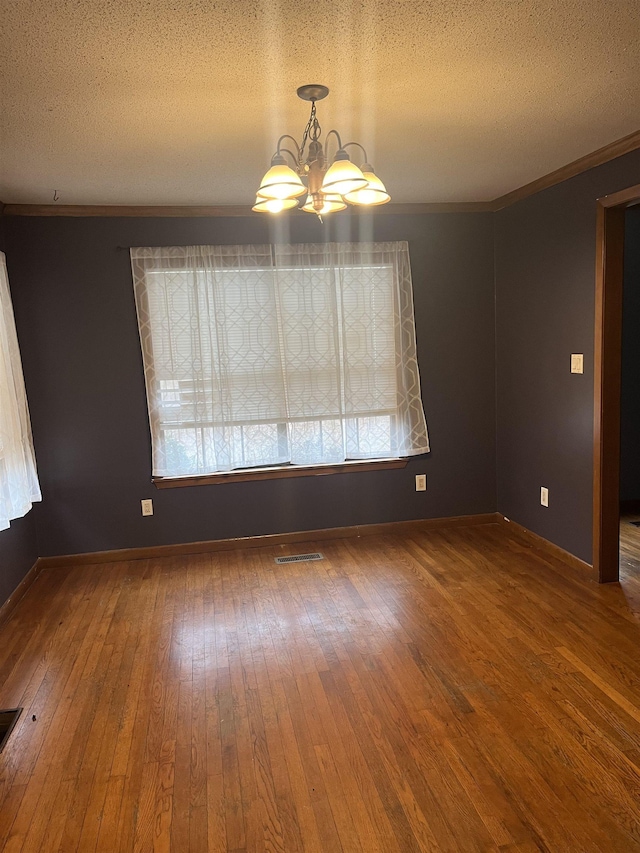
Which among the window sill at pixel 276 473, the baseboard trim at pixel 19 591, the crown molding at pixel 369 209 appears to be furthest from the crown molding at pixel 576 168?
the baseboard trim at pixel 19 591

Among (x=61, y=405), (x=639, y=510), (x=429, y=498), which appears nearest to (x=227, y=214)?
(x=61, y=405)

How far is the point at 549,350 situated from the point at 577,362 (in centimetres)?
30

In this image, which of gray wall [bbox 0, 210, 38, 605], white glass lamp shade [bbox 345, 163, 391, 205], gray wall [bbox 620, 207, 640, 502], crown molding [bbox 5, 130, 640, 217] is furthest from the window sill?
white glass lamp shade [bbox 345, 163, 391, 205]

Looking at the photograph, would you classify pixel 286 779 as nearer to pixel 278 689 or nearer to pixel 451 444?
pixel 278 689

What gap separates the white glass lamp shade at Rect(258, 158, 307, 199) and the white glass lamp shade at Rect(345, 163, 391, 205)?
0.19 m

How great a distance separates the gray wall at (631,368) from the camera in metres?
4.68

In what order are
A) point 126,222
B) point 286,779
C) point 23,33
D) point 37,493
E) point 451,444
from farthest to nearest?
point 451,444 → point 126,222 → point 37,493 → point 286,779 → point 23,33

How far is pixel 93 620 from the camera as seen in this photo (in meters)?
3.31

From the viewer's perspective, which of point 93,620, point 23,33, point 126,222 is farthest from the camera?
point 126,222

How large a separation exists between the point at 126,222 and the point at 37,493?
181 cm

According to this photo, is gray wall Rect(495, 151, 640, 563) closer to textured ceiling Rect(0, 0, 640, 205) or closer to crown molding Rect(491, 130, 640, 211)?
crown molding Rect(491, 130, 640, 211)

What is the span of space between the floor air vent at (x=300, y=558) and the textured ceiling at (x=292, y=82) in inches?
93.9

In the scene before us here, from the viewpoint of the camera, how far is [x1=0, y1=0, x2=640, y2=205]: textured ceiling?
171 cm

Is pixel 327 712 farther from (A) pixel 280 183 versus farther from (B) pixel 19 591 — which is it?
(B) pixel 19 591
